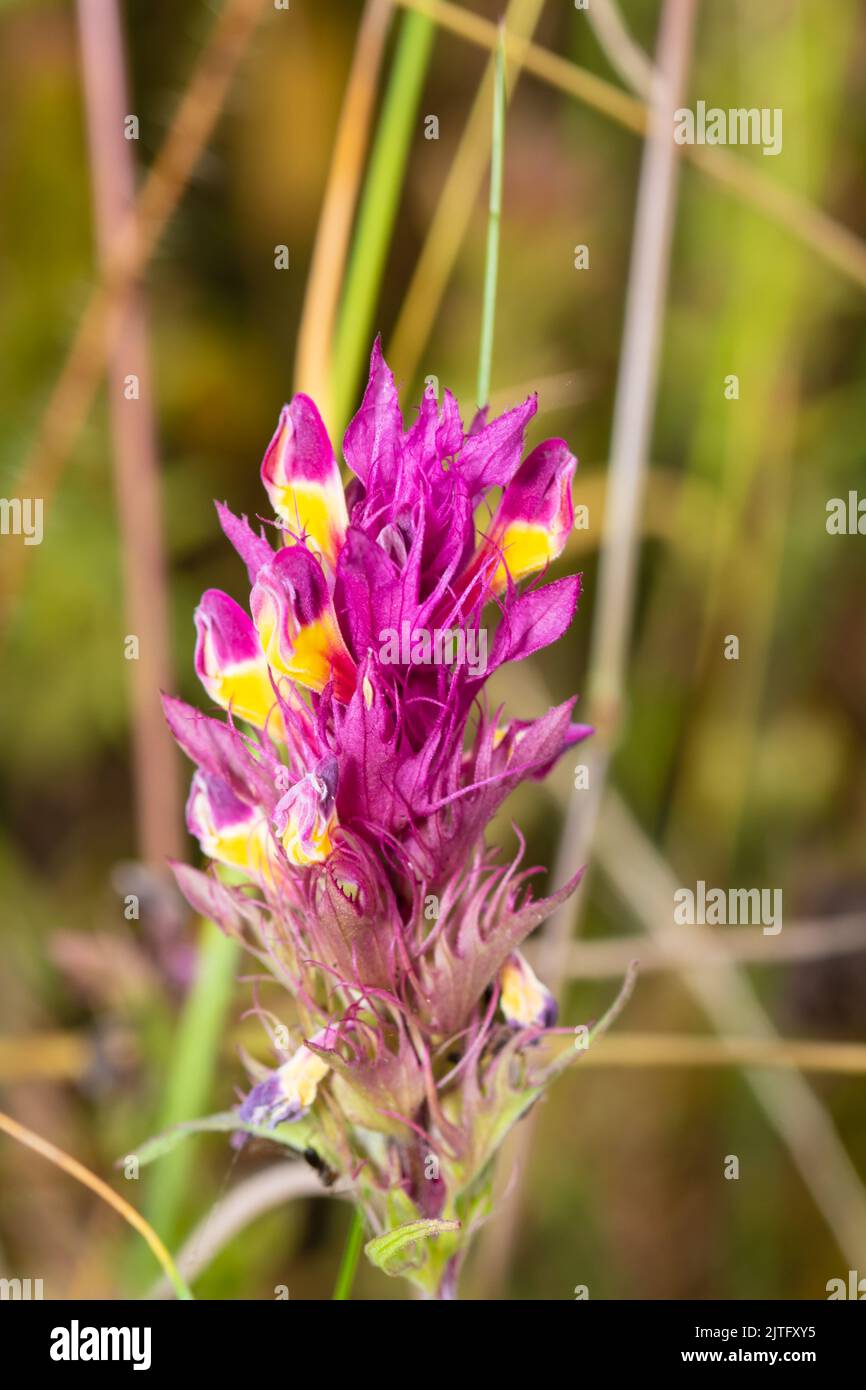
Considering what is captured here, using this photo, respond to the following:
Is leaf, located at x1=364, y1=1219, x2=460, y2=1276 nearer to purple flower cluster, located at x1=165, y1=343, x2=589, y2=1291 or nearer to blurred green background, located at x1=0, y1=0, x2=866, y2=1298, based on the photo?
purple flower cluster, located at x1=165, y1=343, x2=589, y2=1291

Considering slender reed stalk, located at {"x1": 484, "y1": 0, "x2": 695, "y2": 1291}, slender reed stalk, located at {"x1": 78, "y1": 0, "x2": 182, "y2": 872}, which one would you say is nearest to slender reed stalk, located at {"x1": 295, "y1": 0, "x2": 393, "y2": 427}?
slender reed stalk, located at {"x1": 484, "y1": 0, "x2": 695, "y2": 1291}

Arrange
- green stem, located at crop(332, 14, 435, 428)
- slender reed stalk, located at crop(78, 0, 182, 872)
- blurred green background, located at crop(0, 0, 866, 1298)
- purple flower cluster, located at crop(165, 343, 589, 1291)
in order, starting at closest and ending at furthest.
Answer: purple flower cluster, located at crop(165, 343, 589, 1291)
green stem, located at crop(332, 14, 435, 428)
slender reed stalk, located at crop(78, 0, 182, 872)
blurred green background, located at crop(0, 0, 866, 1298)

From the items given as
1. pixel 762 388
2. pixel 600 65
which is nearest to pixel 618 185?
pixel 600 65

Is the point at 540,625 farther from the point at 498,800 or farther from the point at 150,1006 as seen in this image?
the point at 150,1006

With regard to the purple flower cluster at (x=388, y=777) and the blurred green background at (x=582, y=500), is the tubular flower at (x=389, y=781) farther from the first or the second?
the blurred green background at (x=582, y=500)

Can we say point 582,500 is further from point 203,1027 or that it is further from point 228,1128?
point 228,1128
